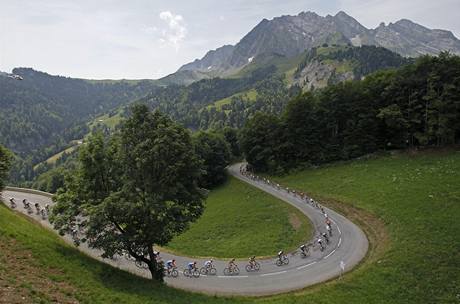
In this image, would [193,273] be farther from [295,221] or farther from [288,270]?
[295,221]

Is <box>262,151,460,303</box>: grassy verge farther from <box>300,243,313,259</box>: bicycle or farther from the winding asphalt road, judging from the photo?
<box>300,243,313,259</box>: bicycle

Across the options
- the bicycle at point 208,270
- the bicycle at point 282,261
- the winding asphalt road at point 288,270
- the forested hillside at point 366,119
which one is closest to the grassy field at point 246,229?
the winding asphalt road at point 288,270

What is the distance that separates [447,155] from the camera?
60969 mm

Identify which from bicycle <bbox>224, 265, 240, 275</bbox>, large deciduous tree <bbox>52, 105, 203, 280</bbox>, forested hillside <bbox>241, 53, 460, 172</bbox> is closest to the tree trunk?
large deciduous tree <bbox>52, 105, 203, 280</bbox>

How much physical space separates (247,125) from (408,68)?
39864mm

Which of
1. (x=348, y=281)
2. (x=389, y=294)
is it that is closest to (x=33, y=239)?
(x=348, y=281)

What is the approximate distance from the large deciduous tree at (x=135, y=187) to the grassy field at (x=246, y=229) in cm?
1733

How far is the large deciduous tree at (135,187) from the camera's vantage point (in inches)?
998

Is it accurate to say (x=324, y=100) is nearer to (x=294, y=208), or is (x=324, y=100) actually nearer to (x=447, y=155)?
(x=447, y=155)

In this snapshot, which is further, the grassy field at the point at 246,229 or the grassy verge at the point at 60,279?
the grassy field at the point at 246,229

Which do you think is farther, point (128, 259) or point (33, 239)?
point (128, 259)

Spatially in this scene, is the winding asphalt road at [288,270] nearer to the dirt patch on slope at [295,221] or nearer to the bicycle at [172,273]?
the bicycle at [172,273]

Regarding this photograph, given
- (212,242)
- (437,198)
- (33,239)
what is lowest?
(212,242)

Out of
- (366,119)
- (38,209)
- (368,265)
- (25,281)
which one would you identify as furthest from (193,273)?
(366,119)
